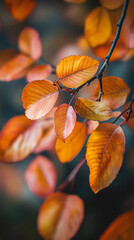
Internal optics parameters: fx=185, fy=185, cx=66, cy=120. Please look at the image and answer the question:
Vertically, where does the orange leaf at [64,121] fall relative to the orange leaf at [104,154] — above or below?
above

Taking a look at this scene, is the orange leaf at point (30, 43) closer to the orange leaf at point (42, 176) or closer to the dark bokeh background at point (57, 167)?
the dark bokeh background at point (57, 167)

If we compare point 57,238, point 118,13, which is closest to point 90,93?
point 118,13

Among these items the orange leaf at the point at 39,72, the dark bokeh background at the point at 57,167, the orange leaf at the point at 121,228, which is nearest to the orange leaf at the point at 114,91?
the dark bokeh background at the point at 57,167

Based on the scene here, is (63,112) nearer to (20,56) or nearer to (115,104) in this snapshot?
(115,104)

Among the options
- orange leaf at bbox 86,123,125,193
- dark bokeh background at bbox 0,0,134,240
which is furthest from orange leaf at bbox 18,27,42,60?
orange leaf at bbox 86,123,125,193

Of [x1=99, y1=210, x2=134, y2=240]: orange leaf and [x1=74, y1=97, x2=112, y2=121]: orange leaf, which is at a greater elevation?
[x1=74, y1=97, x2=112, y2=121]: orange leaf

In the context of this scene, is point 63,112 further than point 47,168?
No

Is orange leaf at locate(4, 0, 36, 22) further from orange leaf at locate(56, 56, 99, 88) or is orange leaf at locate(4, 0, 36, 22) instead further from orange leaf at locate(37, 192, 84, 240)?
orange leaf at locate(37, 192, 84, 240)
